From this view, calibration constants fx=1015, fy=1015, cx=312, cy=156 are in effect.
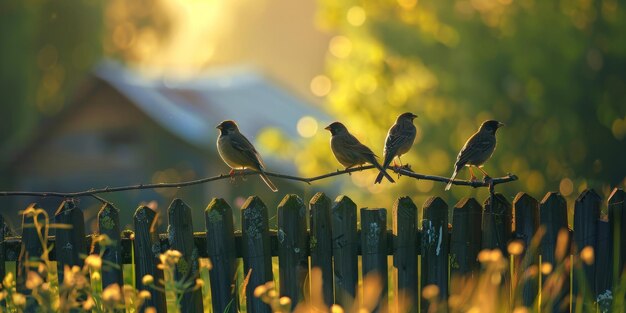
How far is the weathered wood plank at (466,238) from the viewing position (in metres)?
6.21

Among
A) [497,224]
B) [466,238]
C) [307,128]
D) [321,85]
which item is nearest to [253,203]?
[466,238]

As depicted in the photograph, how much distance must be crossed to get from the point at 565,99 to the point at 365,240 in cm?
1706

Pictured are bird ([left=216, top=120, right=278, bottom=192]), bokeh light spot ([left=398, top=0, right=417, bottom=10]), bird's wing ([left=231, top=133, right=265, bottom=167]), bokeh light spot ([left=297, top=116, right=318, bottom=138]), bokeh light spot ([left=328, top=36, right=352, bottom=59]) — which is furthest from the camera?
bokeh light spot ([left=297, top=116, right=318, bottom=138])

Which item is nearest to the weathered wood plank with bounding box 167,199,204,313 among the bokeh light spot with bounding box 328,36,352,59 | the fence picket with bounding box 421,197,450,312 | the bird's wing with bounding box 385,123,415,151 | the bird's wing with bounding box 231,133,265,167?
the fence picket with bounding box 421,197,450,312

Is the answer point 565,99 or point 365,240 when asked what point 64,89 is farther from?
point 365,240

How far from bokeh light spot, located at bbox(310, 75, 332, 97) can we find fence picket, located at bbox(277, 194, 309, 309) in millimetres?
20261

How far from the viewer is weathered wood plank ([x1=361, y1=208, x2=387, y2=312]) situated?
611cm

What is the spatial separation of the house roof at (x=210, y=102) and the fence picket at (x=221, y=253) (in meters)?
26.2

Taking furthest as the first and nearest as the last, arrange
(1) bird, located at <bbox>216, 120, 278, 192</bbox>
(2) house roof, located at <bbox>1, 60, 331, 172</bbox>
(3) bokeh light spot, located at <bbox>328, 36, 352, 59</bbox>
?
(2) house roof, located at <bbox>1, 60, 331, 172</bbox> < (3) bokeh light spot, located at <bbox>328, 36, 352, 59</bbox> < (1) bird, located at <bbox>216, 120, 278, 192</bbox>

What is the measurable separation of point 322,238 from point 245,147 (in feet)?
7.27

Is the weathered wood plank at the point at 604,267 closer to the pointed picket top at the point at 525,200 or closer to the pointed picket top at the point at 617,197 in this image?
the pointed picket top at the point at 617,197

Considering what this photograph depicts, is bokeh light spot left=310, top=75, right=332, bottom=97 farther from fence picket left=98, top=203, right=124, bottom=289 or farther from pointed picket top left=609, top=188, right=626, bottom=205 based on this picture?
fence picket left=98, top=203, right=124, bottom=289

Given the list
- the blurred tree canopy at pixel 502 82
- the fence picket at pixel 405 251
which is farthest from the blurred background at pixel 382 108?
the fence picket at pixel 405 251

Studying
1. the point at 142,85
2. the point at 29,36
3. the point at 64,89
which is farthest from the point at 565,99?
the point at 64,89
